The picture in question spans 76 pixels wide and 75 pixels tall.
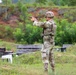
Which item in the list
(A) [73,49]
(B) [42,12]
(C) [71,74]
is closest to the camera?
(C) [71,74]

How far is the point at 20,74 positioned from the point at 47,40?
150cm

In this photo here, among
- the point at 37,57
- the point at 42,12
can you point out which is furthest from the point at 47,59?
the point at 42,12

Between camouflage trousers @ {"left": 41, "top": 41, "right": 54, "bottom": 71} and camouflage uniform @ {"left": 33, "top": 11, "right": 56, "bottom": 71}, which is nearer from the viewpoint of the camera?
camouflage trousers @ {"left": 41, "top": 41, "right": 54, "bottom": 71}

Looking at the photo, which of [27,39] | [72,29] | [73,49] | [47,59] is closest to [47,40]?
[47,59]

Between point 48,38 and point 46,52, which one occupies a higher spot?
point 48,38

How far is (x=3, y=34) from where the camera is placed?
43.6m

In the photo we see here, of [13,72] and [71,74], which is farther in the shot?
[71,74]

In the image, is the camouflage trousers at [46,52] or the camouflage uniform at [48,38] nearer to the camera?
the camouflage trousers at [46,52]

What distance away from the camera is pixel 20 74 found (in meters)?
10.2

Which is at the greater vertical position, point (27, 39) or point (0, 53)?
point (0, 53)

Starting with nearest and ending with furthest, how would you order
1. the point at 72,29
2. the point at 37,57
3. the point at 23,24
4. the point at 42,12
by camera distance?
the point at 37,57 → the point at 72,29 → the point at 23,24 → the point at 42,12

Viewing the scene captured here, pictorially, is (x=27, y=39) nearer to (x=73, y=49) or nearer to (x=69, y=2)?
(x=73, y=49)

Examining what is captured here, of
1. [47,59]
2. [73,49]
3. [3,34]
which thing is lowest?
[3,34]

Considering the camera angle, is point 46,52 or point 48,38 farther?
point 48,38
